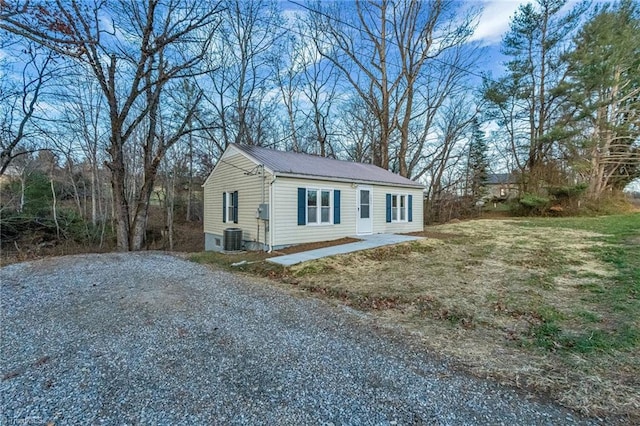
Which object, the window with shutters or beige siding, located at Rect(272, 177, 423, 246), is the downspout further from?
the window with shutters

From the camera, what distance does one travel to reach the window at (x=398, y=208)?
44.7 ft

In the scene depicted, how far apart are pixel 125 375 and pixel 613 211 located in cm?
2740

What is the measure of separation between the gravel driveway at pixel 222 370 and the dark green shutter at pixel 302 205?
17.8 ft

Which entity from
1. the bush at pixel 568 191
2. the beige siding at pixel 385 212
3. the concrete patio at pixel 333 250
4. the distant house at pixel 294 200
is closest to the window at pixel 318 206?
the distant house at pixel 294 200

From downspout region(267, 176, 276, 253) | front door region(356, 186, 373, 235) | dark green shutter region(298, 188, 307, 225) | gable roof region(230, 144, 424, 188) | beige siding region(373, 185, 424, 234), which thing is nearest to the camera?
downspout region(267, 176, 276, 253)

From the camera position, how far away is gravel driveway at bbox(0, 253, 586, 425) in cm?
218

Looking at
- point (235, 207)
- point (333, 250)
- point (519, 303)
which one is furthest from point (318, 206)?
point (519, 303)

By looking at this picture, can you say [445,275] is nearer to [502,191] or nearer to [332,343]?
[332,343]

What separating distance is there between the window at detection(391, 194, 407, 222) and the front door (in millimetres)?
1625

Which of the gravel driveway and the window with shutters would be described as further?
the window with shutters

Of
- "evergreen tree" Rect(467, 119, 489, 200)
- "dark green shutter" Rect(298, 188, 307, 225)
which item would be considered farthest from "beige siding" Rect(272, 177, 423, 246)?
"evergreen tree" Rect(467, 119, 489, 200)

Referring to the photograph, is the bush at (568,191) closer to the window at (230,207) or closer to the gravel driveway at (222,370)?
the window at (230,207)

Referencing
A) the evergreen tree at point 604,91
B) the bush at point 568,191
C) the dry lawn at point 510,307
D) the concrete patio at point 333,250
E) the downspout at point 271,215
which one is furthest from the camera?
the bush at point 568,191

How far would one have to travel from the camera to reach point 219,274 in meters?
6.81
